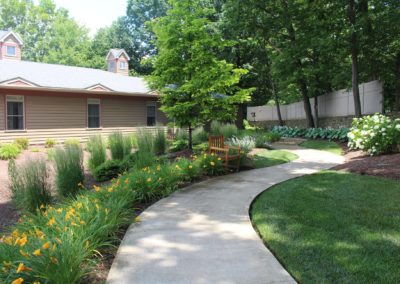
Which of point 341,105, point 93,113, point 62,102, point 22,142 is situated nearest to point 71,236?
point 22,142

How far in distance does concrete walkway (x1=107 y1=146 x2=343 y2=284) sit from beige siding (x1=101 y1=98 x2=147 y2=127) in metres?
12.9

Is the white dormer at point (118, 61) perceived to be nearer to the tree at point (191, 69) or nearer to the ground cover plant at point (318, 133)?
the ground cover plant at point (318, 133)

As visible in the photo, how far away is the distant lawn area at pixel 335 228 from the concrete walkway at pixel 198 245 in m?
0.22

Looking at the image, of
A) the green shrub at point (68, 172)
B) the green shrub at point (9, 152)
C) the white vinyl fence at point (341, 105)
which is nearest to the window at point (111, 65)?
the white vinyl fence at point (341, 105)

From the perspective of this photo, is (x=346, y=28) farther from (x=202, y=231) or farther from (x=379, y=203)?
(x=202, y=231)

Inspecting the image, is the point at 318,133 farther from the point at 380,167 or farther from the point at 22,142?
the point at 22,142

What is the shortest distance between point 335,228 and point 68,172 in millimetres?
5014

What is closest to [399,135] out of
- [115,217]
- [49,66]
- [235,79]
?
[235,79]

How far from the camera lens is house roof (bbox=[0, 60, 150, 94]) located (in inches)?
618

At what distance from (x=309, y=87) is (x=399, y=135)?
11181mm

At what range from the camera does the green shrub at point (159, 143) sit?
37.8ft

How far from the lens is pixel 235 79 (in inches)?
381

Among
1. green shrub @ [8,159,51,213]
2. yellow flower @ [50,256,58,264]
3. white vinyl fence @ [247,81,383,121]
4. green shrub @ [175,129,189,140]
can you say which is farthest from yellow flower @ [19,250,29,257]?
white vinyl fence @ [247,81,383,121]

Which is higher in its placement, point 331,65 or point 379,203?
point 331,65
